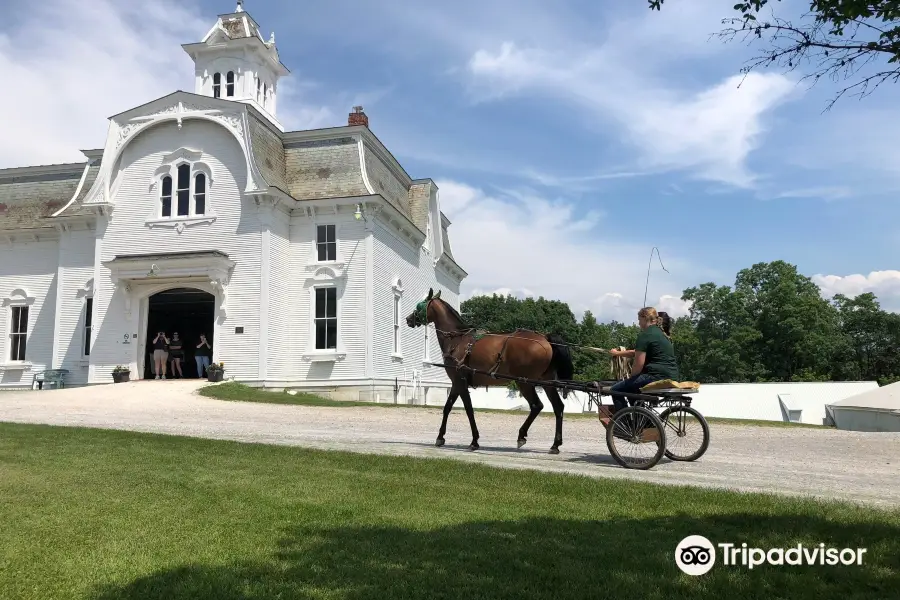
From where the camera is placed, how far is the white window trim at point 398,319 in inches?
1153

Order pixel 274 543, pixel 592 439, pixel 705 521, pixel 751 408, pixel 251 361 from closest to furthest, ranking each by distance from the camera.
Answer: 1. pixel 274 543
2. pixel 705 521
3. pixel 592 439
4. pixel 251 361
5. pixel 751 408

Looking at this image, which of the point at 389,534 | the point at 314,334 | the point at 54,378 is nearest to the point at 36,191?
the point at 54,378

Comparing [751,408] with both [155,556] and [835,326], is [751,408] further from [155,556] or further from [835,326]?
[835,326]

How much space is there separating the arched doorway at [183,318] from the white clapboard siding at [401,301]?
6.30 m

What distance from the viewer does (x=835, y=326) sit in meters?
77.1

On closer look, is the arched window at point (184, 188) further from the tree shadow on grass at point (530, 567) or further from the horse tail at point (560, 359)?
the tree shadow on grass at point (530, 567)

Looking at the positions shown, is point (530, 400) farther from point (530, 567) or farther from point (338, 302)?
point (338, 302)

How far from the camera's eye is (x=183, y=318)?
31500 millimetres

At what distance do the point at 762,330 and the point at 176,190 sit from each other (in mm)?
59279

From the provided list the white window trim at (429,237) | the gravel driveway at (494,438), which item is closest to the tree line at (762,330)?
the white window trim at (429,237)

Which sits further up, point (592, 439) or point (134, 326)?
point (134, 326)

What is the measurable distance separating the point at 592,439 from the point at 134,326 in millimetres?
19339

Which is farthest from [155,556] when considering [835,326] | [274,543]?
[835,326]

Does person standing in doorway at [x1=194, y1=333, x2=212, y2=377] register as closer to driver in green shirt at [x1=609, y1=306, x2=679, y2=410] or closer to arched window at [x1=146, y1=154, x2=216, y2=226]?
arched window at [x1=146, y1=154, x2=216, y2=226]
